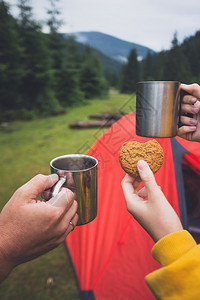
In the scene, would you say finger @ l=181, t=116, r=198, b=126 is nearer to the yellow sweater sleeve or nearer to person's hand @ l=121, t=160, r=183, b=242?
person's hand @ l=121, t=160, r=183, b=242

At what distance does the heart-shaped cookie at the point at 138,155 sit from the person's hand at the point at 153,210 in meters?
0.03

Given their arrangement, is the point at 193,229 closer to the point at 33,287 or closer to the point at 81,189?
the point at 81,189

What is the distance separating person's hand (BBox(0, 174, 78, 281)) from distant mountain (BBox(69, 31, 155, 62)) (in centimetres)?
68

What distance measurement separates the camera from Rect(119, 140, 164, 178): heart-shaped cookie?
63 cm

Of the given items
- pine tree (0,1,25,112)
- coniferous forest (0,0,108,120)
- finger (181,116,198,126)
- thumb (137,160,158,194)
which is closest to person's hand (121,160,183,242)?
thumb (137,160,158,194)

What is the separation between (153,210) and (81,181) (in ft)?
0.71

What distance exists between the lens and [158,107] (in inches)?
22.0

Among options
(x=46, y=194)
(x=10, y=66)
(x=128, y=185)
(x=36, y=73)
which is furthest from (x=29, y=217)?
(x=36, y=73)

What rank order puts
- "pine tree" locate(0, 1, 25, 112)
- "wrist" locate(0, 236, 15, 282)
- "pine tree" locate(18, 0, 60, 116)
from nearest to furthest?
"wrist" locate(0, 236, 15, 282)
"pine tree" locate(0, 1, 25, 112)
"pine tree" locate(18, 0, 60, 116)

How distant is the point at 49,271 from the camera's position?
1691 millimetres

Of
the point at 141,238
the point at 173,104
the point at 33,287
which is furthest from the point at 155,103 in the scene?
the point at 33,287

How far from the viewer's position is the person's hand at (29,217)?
1.90 ft

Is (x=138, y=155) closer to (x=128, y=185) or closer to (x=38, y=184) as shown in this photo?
(x=128, y=185)

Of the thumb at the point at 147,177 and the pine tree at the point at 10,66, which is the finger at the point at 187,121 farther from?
the pine tree at the point at 10,66
